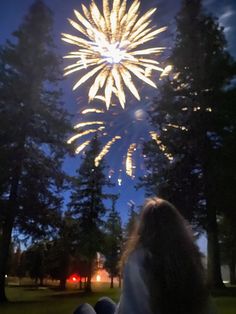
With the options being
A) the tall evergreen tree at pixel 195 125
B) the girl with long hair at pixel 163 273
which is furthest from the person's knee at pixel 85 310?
the tall evergreen tree at pixel 195 125

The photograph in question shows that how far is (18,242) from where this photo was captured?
17031 millimetres

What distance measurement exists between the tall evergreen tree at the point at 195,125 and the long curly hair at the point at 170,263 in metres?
15.5

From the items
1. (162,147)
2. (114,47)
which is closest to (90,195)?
(162,147)

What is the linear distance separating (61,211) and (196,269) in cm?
1570

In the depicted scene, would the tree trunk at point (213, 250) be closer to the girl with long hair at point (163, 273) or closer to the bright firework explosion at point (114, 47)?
the bright firework explosion at point (114, 47)

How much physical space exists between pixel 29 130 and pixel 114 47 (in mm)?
6443

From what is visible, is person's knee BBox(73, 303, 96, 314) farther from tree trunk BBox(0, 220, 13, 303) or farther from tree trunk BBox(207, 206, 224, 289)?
tree trunk BBox(207, 206, 224, 289)

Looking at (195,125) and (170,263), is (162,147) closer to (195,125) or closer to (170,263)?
(195,125)

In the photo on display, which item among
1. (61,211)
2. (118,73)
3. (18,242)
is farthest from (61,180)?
(118,73)

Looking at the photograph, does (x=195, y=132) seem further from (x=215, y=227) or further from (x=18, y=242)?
(x=18, y=242)

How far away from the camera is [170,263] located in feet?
7.94

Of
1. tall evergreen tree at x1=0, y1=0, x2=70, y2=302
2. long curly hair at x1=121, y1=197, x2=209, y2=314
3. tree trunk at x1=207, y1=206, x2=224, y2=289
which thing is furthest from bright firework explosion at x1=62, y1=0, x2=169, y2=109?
long curly hair at x1=121, y1=197, x2=209, y2=314

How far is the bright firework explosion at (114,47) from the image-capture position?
41.6ft

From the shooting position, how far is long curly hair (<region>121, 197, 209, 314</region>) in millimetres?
2389
